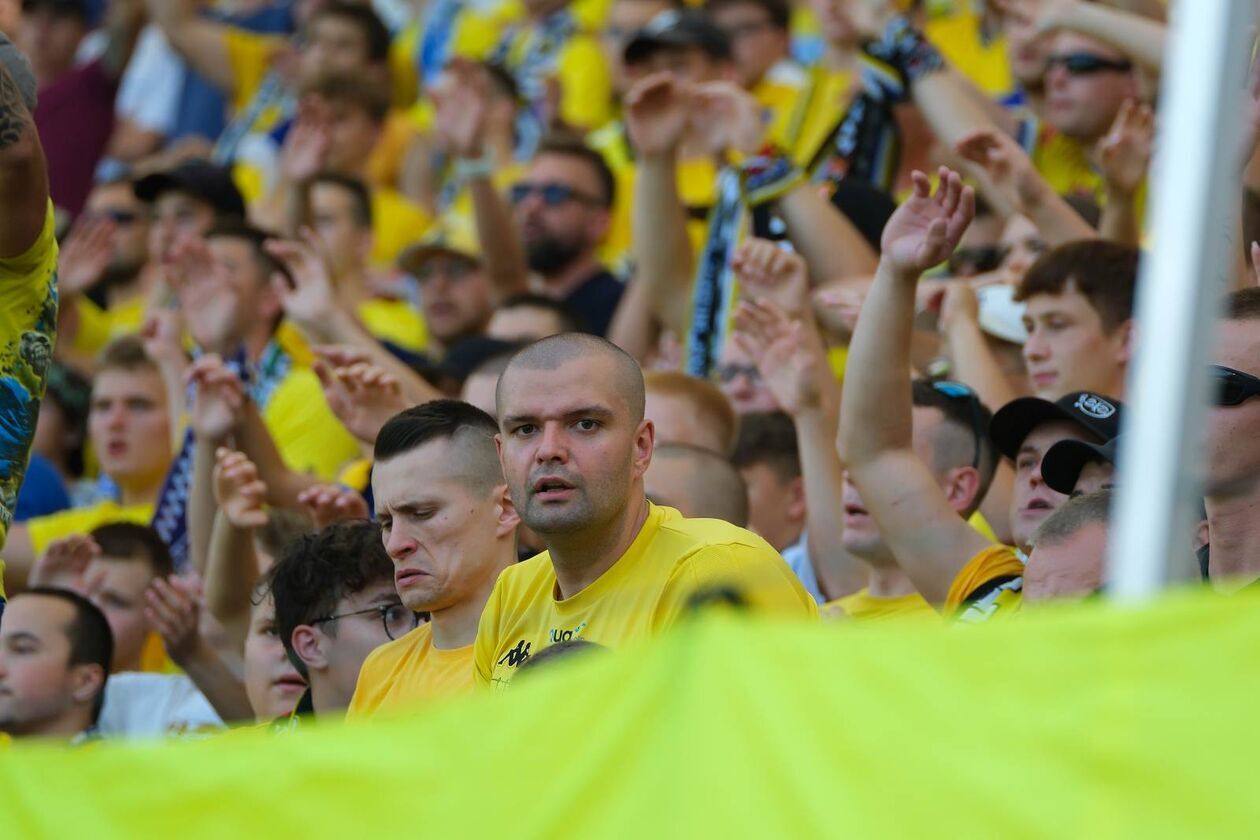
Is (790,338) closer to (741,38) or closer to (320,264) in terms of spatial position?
(320,264)

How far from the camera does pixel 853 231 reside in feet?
21.2

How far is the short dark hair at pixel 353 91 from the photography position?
921 cm

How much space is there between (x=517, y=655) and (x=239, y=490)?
77.4 inches

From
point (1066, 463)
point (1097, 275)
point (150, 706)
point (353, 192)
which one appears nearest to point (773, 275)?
point (1097, 275)

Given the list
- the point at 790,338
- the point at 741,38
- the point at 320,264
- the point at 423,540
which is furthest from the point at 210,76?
the point at 423,540

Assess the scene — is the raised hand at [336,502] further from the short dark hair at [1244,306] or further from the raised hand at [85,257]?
the raised hand at [85,257]

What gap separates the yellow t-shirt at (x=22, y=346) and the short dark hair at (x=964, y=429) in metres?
2.29

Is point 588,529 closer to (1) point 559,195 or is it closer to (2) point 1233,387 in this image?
(2) point 1233,387

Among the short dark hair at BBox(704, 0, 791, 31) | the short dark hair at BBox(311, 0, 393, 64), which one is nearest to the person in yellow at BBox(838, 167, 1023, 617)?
the short dark hair at BBox(704, 0, 791, 31)

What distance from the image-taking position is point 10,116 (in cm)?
326

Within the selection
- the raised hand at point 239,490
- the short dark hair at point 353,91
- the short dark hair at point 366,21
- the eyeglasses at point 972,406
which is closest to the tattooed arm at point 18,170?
the raised hand at point 239,490

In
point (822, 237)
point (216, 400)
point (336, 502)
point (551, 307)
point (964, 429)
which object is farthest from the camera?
point (551, 307)

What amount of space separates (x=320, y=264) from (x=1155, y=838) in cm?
530

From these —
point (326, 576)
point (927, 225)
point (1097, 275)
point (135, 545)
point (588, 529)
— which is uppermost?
point (927, 225)
